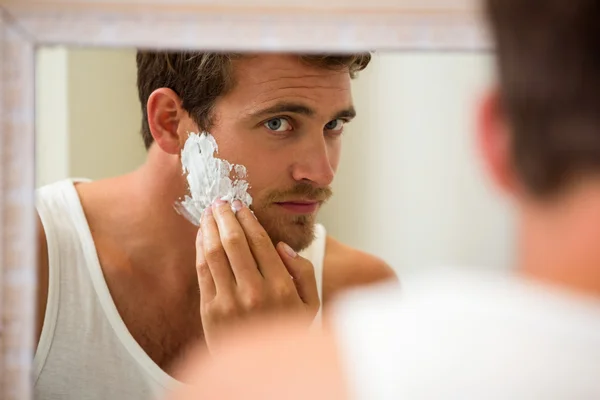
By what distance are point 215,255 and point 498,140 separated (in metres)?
0.42

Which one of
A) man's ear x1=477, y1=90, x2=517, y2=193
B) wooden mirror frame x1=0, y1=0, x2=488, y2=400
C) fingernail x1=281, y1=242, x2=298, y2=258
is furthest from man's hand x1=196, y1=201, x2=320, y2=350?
man's ear x1=477, y1=90, x2=517, y2=193

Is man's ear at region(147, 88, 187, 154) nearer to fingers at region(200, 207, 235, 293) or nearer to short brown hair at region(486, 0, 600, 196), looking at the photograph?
fingers at region(200, 207, 235, 293)

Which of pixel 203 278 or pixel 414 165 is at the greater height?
pixel 414 165

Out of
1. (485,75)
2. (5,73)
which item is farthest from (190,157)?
(485,75)

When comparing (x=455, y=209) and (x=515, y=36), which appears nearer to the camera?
(x=515, y=36)

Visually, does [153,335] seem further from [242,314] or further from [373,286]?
[373,286]

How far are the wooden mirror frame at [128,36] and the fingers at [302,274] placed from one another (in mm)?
246

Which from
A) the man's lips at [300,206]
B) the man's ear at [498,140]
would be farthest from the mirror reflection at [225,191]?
the man's ear at [498,140]

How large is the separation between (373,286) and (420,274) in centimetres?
6

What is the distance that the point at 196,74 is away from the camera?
818 mm

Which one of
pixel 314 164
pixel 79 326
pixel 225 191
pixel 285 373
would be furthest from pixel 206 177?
pixel 285 373

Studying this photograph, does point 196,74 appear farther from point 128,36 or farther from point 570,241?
point 570,241

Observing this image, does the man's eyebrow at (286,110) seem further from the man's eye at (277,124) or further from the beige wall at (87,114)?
the beige wall at (87,114)

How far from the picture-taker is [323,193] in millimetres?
824
